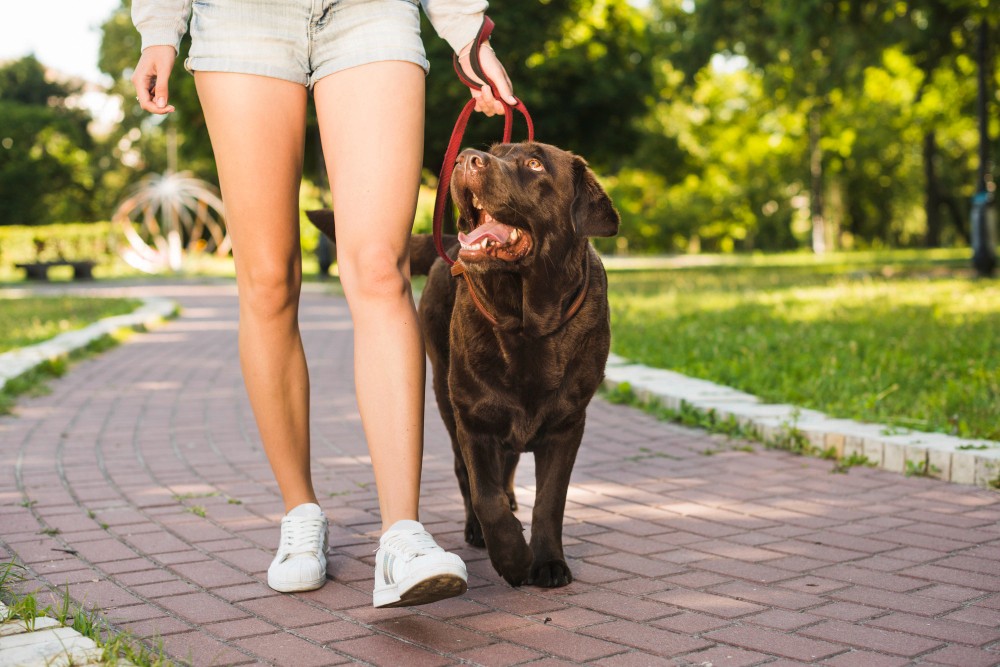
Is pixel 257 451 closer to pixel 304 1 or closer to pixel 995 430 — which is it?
pixel 304 1

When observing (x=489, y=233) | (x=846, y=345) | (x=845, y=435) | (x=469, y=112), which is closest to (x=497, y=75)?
(x=469, y=112)

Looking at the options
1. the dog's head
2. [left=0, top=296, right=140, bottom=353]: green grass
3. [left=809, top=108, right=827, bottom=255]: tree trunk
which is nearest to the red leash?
A: the dog's head

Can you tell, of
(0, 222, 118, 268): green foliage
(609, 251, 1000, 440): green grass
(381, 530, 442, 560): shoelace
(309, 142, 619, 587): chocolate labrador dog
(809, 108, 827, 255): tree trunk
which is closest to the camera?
(381, 530, 442, 560): shoelace

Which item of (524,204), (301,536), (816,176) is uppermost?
(816,176)

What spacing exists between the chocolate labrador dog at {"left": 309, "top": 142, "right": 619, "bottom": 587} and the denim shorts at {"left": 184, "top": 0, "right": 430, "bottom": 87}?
424 mm

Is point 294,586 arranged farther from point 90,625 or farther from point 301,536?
point 90,625

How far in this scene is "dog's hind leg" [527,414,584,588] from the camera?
127 inches

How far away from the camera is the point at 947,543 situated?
3.70 m

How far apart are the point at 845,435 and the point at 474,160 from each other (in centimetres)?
304

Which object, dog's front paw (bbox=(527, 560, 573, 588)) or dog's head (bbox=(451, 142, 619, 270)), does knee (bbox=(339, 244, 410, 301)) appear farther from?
dog's front paw (bbox=(527, 560, 573, 588))

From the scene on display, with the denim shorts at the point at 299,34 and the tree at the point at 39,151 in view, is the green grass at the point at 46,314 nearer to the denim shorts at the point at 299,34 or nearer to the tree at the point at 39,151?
the denim shorts at the point at 299,34

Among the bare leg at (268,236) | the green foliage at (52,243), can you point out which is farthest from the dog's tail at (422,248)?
the green foliage at (52,243)

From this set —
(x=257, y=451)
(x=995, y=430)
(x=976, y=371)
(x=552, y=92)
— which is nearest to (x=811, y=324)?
(x=976, y=371)

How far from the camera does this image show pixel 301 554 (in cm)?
317
